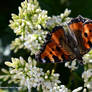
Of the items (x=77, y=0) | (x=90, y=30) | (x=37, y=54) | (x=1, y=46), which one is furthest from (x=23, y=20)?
(x=77, y=0)

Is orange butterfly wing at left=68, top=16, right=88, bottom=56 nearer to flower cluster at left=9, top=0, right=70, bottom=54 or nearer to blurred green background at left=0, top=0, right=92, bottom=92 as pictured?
flower cluster at left=9, top=0, right=70, bottom=54

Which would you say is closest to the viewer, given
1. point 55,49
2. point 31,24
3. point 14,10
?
point 55,49

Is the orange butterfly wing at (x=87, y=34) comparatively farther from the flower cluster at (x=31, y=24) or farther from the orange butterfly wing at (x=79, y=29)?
the flower cluster at (x=31, y=24)

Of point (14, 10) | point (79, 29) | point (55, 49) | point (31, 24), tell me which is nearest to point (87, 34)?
point (79, 29)

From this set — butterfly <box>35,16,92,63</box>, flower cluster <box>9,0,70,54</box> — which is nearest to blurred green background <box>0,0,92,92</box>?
flower cluster <box>9,0,70,54</box>

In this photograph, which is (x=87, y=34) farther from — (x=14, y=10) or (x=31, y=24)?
(x=14, y=10)

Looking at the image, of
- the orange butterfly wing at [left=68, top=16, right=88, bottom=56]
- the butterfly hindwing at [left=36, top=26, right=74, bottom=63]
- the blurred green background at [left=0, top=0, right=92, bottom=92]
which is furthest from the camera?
the blurred green background at [left=0, top=0, right=92, bottom=92]

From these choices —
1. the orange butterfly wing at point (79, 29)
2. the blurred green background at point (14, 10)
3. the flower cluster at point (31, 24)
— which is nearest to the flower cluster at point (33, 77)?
the flower cluster at point (31, 24)
